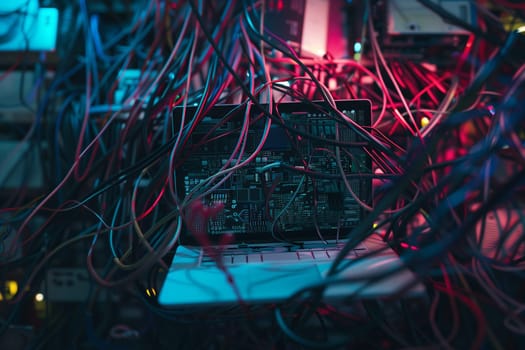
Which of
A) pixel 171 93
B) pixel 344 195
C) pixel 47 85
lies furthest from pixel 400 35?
pixel 47 85

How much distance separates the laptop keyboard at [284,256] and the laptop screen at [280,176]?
48 mm

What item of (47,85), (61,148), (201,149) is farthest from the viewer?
(47,85)

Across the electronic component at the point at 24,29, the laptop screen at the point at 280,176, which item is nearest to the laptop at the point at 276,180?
the laptop screen at the point at 280,176

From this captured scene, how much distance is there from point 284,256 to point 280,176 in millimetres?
187

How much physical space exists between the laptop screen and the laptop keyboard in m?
0.05

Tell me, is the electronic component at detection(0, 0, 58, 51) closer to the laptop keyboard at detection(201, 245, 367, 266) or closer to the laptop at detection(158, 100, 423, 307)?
the laptop at detection(158, 100, 423, 307)

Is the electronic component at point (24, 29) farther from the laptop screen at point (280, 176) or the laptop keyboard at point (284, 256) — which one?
the laptop keyboard at point (284, 256)

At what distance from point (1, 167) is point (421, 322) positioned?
1.45 m

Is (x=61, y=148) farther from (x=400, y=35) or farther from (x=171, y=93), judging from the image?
(x=400, y=35)

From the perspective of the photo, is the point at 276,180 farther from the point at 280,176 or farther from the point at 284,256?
the point at 284,256

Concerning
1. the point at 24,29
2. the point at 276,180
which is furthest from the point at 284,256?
the point at 24,29

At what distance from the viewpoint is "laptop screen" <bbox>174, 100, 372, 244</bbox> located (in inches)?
31.6

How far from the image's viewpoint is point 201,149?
0.80 metres

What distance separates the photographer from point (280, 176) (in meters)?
0.81
